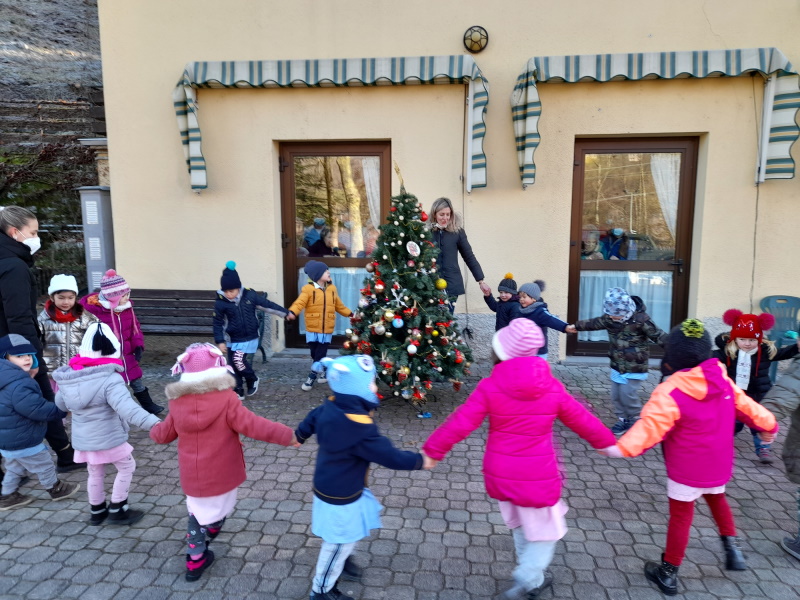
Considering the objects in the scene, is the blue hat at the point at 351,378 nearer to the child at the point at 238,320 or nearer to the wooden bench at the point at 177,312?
the child at the point at 238,320

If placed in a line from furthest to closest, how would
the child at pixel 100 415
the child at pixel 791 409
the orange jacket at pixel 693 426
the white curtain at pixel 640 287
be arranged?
the white curtain at pixel 640 287, the child at pixel 100 415, the child at pixel 791 409, the orange jacket at pixel 693 426

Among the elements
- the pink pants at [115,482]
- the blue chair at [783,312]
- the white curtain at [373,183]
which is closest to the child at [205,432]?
the pink pants at [115,482]

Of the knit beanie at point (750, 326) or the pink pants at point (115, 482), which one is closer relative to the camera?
the pink pants at point (115, 482)

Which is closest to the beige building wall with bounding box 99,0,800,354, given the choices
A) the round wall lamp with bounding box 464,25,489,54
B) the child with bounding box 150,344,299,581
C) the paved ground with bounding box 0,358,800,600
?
the round wall lamp with bounding box 464,25,489,54

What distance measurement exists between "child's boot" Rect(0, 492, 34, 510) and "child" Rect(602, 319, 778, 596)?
3884 millimetres

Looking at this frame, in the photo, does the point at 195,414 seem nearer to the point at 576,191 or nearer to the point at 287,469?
the point at 287,469

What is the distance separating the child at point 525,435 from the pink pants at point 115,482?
206cm

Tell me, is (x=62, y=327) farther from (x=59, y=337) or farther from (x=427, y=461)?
(x=427, y=461)

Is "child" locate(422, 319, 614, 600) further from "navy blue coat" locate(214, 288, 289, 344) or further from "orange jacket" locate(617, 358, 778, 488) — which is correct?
"navy blue coat" locate(214, 288, 289, 344)

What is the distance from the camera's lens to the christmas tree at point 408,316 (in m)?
5.08

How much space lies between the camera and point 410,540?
3318 mm

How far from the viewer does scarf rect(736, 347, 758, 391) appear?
424 centimetres

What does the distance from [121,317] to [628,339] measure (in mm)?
4493

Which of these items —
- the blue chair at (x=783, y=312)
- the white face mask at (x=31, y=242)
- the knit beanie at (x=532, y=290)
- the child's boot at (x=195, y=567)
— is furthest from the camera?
the blue chair at (x=783, y=312)
